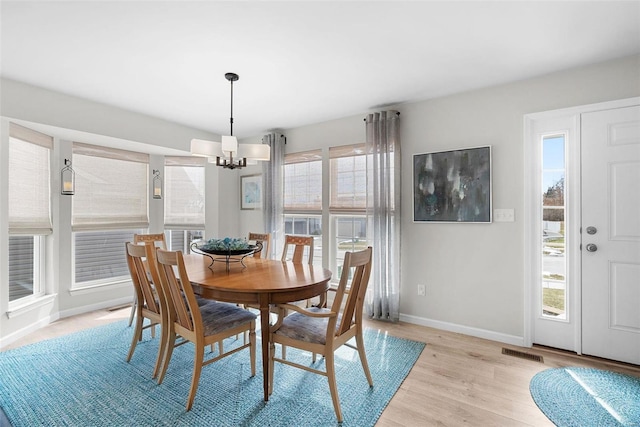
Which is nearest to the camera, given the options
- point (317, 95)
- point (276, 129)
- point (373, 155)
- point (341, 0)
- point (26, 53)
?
point (341, 0)

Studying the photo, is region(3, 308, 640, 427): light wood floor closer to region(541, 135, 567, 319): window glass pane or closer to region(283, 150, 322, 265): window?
region(541, 135, 567, 319): window glass pane

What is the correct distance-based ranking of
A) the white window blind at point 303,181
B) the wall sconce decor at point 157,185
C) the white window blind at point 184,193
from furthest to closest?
the white window blind at point 184,193, the wall sconce decor at point 157,185, the white window blind at point 303,181

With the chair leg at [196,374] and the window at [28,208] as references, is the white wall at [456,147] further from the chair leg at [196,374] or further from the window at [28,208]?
the chair leg at [196,374]

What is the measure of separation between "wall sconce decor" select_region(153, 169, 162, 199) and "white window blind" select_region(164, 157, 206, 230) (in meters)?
0.15

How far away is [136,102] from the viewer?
11.4 ft

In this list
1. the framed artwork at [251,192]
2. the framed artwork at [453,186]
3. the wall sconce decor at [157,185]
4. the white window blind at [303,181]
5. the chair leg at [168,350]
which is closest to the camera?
the chair leg at [168,350]

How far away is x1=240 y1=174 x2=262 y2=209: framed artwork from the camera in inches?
195

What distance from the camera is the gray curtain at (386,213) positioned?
3.48m

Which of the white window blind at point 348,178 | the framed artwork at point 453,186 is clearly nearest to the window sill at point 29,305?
the white window blind at point 348,178

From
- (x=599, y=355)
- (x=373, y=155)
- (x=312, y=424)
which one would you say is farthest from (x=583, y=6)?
(x=312, y=424)

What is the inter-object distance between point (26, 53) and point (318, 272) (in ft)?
9.45

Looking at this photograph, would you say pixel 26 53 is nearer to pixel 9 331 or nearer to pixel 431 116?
pixel 9 331

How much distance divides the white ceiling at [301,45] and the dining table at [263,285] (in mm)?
1741

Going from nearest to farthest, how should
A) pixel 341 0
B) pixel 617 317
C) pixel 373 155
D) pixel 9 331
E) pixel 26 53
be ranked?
pixel 341 0 < pixel 26 53 < pixel 617 317 < pixel 9 331 < pixel 373 155
